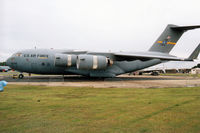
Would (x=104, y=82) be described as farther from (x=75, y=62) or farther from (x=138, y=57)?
(x=138, y=57)

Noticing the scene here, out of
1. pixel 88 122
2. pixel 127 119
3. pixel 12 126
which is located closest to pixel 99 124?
pixel 88 122

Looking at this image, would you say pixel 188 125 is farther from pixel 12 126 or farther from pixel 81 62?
pixel 81 62

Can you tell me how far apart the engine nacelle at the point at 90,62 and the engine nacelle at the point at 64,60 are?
562mm

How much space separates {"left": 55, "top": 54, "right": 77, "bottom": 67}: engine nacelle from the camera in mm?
16764

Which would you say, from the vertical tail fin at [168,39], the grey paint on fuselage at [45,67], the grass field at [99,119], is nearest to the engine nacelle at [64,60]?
the grey paint on fuselage at [45,67]

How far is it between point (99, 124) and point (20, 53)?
16.6m

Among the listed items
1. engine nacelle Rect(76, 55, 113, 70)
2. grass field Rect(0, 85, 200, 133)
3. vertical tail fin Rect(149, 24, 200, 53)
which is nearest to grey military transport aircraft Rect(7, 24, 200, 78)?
engine nacelle Rect(76, 55, 113, 70)

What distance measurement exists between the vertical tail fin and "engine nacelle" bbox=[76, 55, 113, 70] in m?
8.63

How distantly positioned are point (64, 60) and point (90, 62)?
2.67 m

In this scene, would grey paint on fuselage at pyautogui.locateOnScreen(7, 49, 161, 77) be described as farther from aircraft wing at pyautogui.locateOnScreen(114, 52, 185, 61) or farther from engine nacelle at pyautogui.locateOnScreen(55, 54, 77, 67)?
aircraft wing at pyautogui.locateOnScreen(114, 52, 185, 61)

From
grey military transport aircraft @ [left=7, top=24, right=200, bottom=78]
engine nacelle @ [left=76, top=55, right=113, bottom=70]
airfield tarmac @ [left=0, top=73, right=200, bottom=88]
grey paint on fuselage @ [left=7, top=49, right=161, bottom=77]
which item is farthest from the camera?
grey paint on fuselage @ [left=7, top=49, right=161, bottom=77]

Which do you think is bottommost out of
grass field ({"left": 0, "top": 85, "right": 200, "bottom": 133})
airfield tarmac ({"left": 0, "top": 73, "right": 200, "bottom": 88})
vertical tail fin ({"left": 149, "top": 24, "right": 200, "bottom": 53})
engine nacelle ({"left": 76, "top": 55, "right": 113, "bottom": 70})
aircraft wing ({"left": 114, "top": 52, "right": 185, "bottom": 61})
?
airfield tarmac ({"left": 0, "top": 73, "right": 200, "bottom": 88})

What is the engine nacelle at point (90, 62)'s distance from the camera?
55.8ft

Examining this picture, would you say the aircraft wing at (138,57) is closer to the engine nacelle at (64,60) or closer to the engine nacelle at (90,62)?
the engine nacelle at (90,62)
